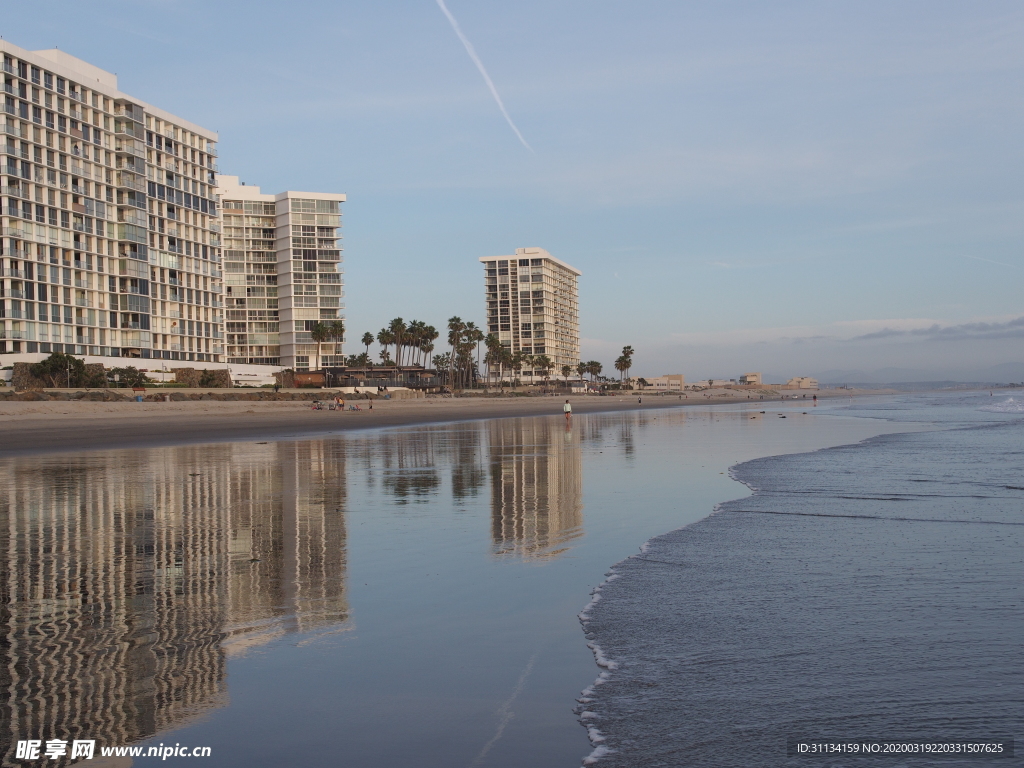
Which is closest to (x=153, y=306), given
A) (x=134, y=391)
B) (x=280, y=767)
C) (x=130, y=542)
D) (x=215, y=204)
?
(x=215, y=204)

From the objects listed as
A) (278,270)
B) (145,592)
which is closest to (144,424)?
(145,592)

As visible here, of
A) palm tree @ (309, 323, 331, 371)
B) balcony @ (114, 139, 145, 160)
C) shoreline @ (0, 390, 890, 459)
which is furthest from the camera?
palm tree @ (309, 323, 331, 371)

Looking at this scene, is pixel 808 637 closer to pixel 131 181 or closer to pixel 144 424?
pixel 144 424

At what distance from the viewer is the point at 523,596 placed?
7.39 metres

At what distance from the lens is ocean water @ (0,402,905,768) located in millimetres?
4473

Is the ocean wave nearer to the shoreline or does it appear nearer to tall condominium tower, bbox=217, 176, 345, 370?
the shoreline

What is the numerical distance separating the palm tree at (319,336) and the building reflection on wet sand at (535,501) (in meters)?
108

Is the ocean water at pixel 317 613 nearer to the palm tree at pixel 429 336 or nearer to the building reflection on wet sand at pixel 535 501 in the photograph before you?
Result: the building reflection on wet sand at pixel 535 501

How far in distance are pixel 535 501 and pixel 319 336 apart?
119536 mm

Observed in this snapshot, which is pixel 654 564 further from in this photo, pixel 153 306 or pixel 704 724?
pixel 153 306

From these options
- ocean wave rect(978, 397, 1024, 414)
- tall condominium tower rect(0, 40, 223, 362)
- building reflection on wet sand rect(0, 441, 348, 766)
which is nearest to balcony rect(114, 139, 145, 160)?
tall condominium tower rect(0, 40, 223, 362)

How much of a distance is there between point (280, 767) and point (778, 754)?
2498 millimetres

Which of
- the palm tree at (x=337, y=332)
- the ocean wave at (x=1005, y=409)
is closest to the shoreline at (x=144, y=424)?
the ocean wave at (x=1005, y=409)

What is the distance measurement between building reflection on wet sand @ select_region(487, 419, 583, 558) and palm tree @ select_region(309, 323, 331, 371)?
108m
